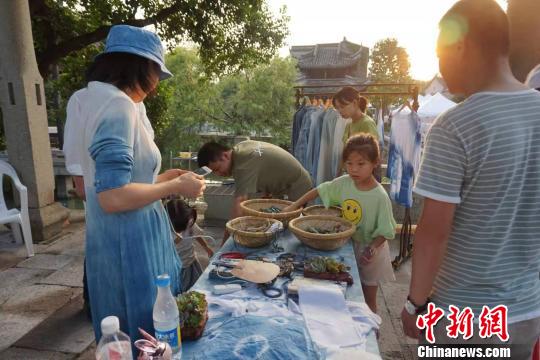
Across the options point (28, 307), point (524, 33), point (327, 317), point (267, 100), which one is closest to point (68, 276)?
point (28, 307)

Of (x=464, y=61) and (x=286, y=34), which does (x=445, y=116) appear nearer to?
(x=464, y=61)

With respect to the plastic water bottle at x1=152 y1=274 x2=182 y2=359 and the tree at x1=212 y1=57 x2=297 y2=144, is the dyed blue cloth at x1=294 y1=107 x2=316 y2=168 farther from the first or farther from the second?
the tree at x1=212 y1=57 x2=297 y2=144

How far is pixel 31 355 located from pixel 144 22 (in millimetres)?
5875


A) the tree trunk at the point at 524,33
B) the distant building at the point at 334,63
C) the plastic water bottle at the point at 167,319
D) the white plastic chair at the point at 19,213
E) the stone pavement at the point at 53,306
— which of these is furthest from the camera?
the distant building at the point at 334,63

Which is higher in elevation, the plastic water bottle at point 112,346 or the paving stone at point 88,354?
the plastic water bottle at point 112,346

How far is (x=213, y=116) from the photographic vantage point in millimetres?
19359

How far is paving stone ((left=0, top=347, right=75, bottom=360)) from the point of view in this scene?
2.86 metres

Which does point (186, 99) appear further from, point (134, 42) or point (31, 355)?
point (134, 42)

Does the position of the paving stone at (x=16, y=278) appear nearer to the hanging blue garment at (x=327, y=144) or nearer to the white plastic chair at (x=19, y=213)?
the white plastic chair at (x=19, y=213)

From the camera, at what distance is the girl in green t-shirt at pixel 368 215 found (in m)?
2.54

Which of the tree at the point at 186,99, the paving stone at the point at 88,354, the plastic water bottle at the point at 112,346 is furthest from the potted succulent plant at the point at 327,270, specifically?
the tree at the point at 186,99

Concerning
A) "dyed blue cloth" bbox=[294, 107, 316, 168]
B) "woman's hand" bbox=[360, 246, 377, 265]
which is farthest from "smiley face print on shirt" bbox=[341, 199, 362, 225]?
"dyed blue cloth" bbox=[294, 107, 316, 168]

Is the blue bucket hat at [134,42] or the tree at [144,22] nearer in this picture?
the blue bucket hat at [134,42]

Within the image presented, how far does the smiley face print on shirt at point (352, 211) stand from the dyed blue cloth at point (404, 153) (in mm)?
2193
